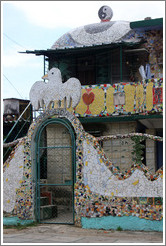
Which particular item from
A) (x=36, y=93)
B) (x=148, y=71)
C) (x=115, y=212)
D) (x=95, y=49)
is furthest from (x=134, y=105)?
(x=115, y=212)

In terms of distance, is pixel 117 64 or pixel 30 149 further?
pixel 117 64

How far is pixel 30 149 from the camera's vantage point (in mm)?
11406

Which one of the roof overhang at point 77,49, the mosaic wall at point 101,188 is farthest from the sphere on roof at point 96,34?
the mosaic wall at point 101,188

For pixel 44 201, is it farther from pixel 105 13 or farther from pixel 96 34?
pixel 105 13

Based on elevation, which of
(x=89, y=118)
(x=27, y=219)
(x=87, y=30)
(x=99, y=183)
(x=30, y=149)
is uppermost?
(x=87, y=30)

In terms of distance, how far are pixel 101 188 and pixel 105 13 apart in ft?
31.6

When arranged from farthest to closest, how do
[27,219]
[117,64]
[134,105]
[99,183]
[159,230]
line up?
[117,64] → [134,105] → [27,219] → [99,183] → [159,230]

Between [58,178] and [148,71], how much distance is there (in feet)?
16.3

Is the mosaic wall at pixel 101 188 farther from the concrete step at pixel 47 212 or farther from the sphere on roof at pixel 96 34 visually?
the sphere on roof at pixel 96 34

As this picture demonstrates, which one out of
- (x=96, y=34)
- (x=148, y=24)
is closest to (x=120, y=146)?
(x=148, y=24)

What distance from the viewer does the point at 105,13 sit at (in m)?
17.6

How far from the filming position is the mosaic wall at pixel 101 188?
9.83 metres

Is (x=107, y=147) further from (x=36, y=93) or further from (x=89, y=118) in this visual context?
(x=36, y=93)

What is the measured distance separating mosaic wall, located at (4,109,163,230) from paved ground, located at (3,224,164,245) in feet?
1.49
